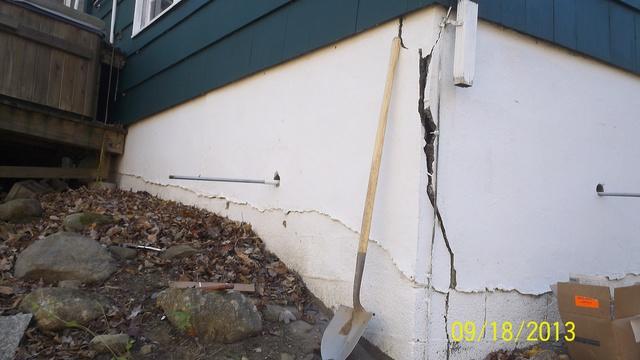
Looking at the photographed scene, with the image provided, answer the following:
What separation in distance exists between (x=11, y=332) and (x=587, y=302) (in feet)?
11.1

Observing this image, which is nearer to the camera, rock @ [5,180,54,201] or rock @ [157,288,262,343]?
rock @ [157,288,262,343]

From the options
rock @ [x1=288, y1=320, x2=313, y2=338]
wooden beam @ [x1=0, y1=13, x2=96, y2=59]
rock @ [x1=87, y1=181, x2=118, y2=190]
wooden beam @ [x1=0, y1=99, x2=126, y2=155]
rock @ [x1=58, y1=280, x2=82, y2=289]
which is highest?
wooden beam @ [x1=0, y1=13, x2=96, y2=59]

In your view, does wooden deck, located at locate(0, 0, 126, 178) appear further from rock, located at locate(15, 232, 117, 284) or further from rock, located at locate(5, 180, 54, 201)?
rock, located at locate(15, 232, 117, 284)

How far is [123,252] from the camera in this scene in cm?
405

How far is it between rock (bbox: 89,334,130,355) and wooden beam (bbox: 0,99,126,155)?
15.2 ft

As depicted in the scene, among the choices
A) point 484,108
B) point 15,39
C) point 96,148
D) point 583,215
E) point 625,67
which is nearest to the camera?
point 484,108

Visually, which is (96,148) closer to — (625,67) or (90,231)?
(90,231)

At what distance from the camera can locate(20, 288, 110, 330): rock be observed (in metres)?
3.00

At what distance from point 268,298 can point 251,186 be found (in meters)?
1.43

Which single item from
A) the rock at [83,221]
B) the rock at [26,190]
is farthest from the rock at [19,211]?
the rock at [26,190]

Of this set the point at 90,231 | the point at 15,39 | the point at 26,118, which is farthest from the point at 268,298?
the point at 15,39

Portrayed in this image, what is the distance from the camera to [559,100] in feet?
12.4
